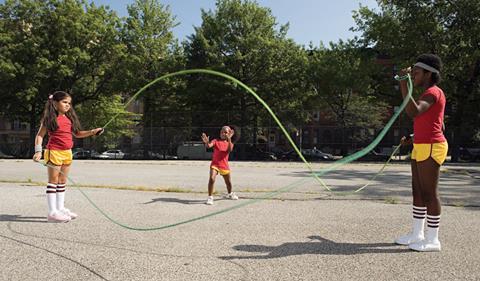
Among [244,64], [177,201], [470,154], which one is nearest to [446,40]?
[470,154]

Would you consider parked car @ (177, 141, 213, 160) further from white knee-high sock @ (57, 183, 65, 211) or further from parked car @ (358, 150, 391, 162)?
white knee-high sock @ (57, 183, 65, 211)

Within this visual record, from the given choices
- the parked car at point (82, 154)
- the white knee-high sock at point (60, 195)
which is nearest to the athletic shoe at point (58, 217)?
the white knee-high sock at point (60, 195)

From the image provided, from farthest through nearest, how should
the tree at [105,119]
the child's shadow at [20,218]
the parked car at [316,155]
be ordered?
the tree at [105,119] < the parked car at [316,155] < the child's shadow at [20,218]

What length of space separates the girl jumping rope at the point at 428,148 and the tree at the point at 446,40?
28.9 metres

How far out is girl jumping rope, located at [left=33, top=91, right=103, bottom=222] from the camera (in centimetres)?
649

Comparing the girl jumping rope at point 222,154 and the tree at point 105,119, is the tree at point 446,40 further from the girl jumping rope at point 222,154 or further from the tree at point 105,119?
the girl jumping rope at point 222,154

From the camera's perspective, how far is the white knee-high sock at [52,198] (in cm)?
645

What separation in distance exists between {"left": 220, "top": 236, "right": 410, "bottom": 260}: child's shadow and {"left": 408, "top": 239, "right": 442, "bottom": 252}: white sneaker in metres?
0.10

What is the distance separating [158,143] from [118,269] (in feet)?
115

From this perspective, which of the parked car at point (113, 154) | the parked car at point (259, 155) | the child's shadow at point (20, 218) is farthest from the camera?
the parked car at point (113, 154)

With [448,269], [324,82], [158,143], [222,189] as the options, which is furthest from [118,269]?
[324,82]

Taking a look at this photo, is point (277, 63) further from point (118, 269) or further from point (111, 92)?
point (118, 269)

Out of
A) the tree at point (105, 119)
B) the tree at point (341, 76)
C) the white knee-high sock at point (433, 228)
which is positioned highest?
the tree at point (341, 76)

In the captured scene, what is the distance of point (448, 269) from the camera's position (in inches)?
159
